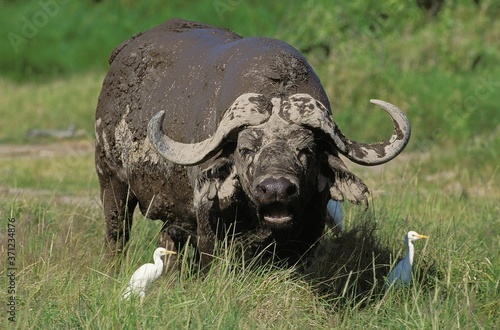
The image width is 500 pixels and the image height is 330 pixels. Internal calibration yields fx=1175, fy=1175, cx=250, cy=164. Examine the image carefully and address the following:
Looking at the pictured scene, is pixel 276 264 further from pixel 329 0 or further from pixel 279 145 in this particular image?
pixel 329 0

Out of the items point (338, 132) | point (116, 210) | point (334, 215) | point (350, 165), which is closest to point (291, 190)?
point (338, 132)

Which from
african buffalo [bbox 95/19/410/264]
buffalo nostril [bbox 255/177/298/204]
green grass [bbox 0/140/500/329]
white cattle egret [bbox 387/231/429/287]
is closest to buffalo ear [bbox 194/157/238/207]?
african buffalo [bbox 95/19/410/264]

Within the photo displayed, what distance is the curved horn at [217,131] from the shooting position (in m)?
5.78

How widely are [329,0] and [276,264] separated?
461 inches

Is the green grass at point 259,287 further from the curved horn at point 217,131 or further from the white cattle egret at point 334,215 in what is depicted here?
the curved horn at point 217,131

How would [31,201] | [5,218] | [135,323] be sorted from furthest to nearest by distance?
1. [31,201]
2. [5,218]
3. [135,323]

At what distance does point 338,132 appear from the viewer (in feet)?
19.3

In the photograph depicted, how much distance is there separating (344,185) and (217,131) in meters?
0.70

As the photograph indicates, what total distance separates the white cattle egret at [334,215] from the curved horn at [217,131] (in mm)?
1314

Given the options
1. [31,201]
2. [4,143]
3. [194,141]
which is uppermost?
[194,141]

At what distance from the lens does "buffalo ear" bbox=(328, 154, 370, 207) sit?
591 cm

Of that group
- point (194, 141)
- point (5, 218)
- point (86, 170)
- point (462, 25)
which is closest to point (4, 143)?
point (86, 170)

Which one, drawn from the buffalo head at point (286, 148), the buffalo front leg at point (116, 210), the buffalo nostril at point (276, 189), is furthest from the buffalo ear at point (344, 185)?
the buffalo front leg at point (116, 210)

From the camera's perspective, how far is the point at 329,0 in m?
17.6
